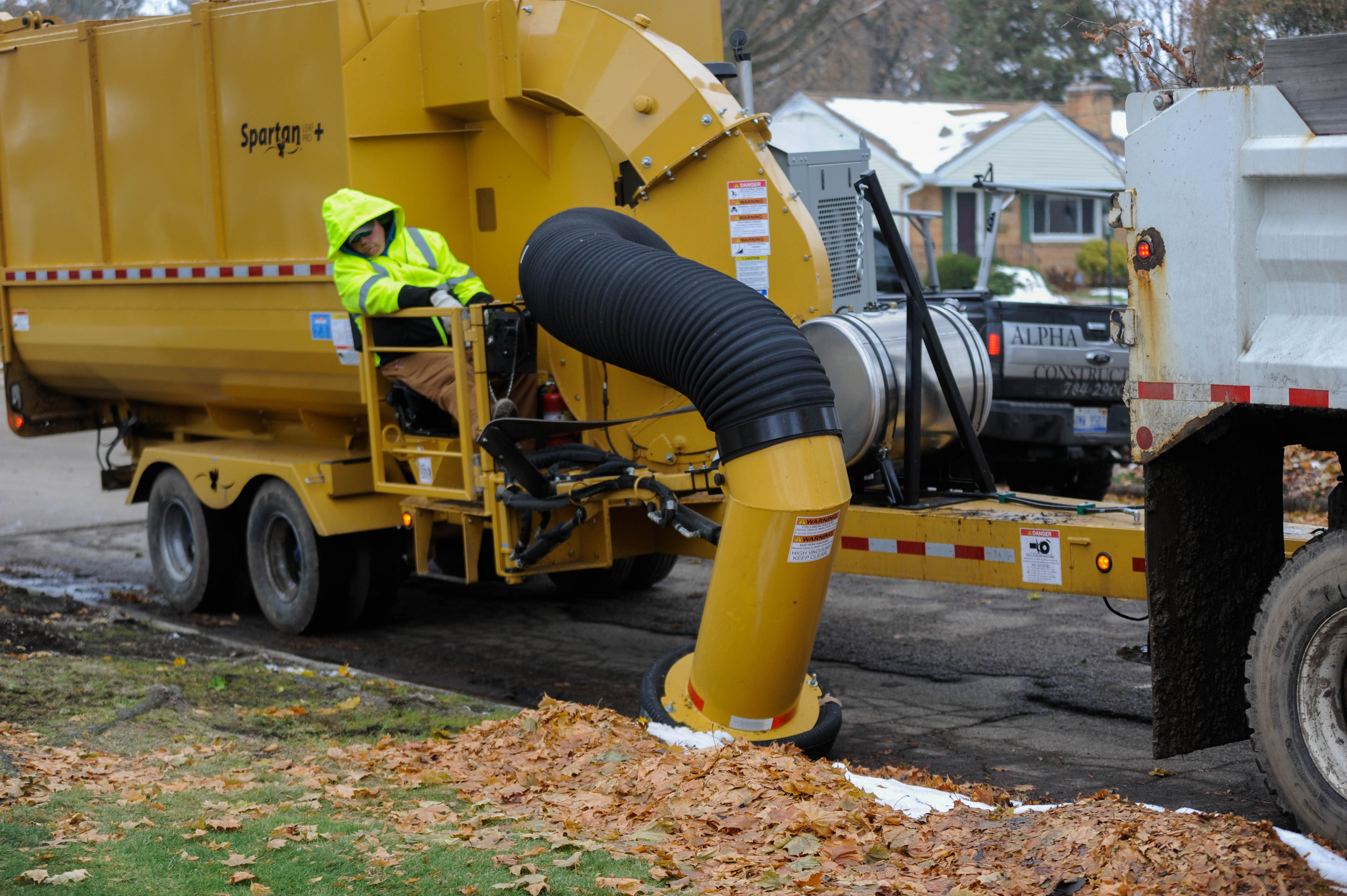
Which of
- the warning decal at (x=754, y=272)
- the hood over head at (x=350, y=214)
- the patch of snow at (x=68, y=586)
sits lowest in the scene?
the patch of snow at (x=68, y=586)

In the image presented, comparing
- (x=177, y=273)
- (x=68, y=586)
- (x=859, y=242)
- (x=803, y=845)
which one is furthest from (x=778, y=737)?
(x=68, y=586)

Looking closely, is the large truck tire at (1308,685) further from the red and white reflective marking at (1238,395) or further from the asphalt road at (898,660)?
the asphalt road at (898,660)

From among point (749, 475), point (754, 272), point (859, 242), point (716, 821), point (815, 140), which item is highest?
point (815, 140)

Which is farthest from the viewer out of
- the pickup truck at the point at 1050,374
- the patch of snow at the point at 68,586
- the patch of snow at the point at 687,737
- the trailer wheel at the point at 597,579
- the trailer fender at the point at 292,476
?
the patch of snow at the point at 68,586

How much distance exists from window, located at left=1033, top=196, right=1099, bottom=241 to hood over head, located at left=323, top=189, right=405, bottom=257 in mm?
30259

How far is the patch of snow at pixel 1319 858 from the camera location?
379 centimetres

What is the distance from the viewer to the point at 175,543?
382 inches

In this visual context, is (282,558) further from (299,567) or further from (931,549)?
(931,549)

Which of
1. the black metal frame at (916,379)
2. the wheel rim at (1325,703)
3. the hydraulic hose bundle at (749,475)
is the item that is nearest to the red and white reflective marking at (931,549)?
the black metal frame at (916,379)

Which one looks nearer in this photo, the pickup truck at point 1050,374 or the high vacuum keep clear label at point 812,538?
the high vacuum keep clear label at point 812,538

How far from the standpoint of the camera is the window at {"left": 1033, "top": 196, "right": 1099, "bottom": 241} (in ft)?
118

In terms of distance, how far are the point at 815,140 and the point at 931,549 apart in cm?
340

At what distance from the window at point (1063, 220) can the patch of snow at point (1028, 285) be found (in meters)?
9.52

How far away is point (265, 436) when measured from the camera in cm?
947
